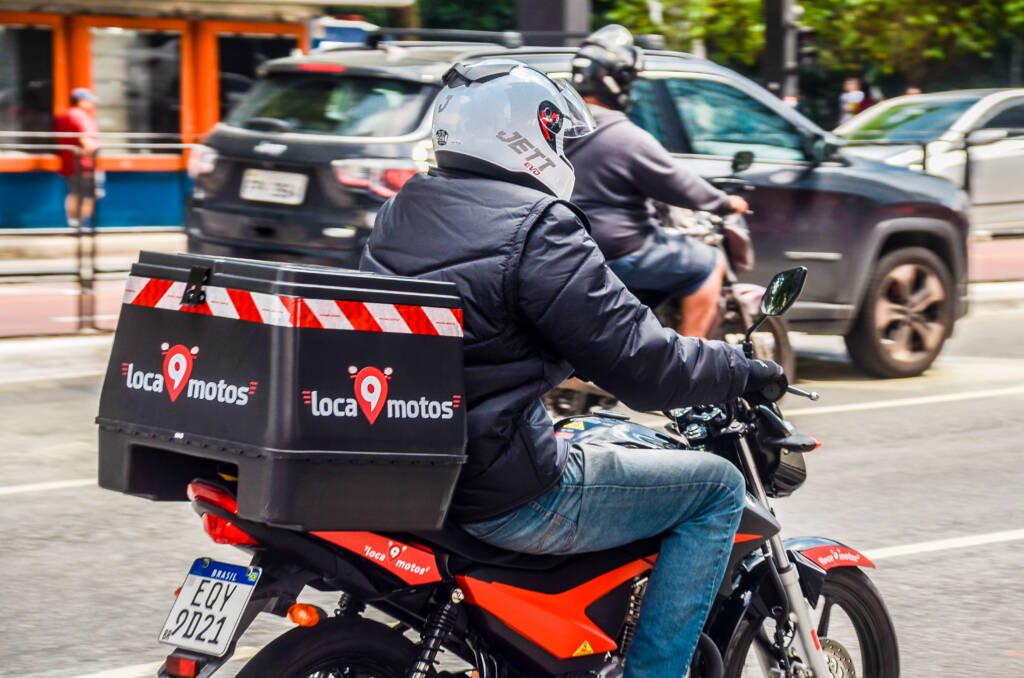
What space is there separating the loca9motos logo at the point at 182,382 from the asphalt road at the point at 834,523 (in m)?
1.80

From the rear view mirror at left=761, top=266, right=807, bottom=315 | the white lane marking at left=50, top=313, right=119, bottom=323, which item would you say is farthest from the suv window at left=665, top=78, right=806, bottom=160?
the rear view mirror at left=761, top=266, right=807, bottom=315

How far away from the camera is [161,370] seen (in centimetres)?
323

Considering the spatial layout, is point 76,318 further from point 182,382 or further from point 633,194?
point 182,382

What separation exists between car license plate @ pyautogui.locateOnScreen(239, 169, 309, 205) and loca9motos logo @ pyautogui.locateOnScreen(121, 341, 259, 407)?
231 inches

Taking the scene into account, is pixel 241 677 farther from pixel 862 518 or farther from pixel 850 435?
pixel 850 435

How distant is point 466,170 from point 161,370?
75 cm

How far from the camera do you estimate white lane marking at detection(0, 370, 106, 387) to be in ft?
33.2

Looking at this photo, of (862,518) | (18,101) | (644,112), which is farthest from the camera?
(18,101)

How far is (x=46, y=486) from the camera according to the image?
23.8 feet

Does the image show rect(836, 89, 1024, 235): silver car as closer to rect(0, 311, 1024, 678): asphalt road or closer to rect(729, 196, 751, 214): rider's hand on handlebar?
rect(0, 311, 1024, 678): asphalt road

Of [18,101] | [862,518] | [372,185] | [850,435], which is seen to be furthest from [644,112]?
[18,101]

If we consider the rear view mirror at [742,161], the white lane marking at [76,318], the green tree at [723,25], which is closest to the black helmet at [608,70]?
the rear view mirror at [742,161]

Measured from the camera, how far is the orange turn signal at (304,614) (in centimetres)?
314

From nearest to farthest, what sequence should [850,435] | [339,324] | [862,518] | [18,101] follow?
1. [339,324]
2. [862,518]
3. [850,435]
4. [18,101]
